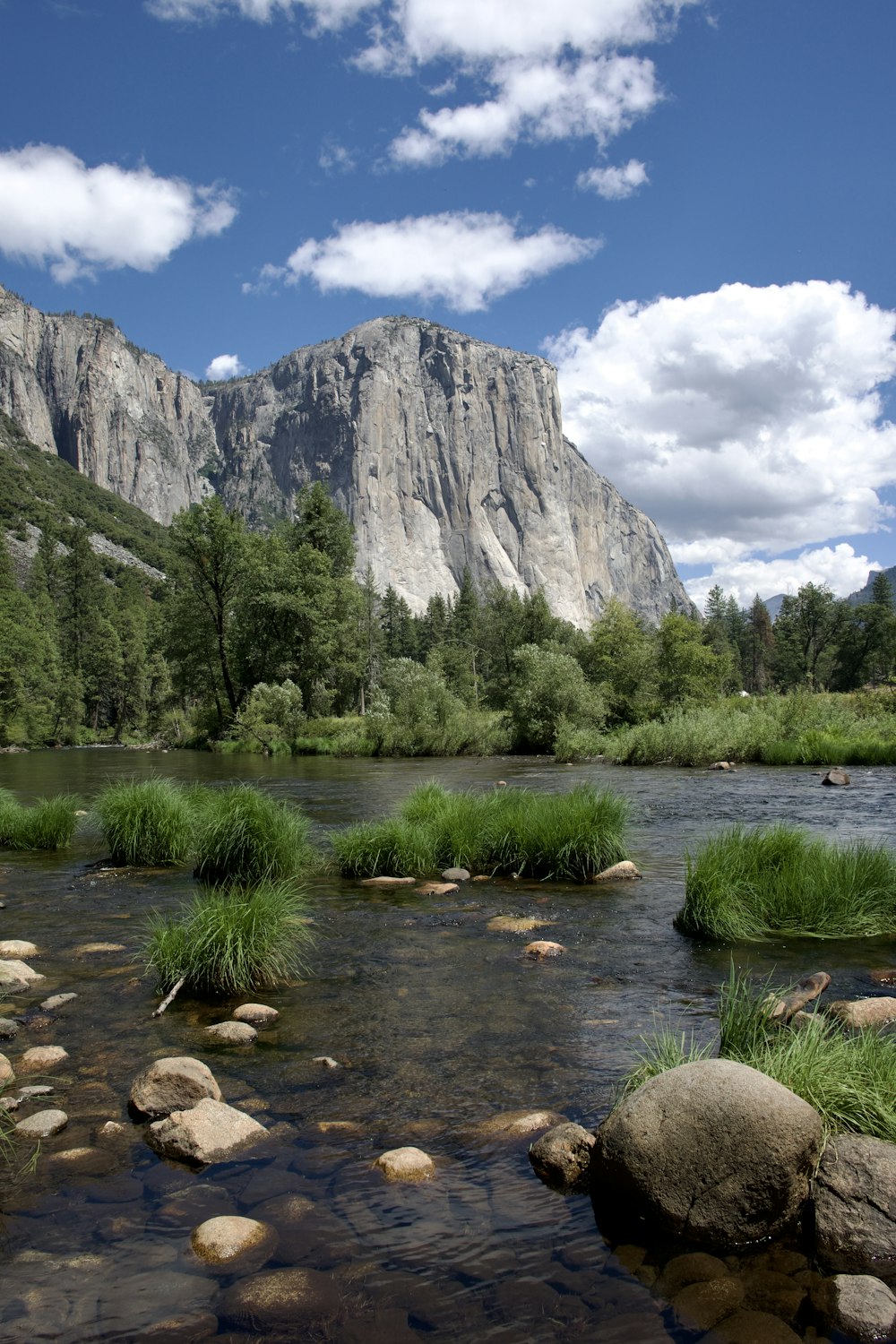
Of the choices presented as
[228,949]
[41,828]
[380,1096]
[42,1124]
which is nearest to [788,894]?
[380,1096]

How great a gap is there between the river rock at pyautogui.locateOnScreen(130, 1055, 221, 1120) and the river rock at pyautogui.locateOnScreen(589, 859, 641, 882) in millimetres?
7047

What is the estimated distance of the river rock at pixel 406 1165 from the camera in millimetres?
4227

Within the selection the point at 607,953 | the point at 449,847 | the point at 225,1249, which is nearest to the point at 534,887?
the point at 449,847

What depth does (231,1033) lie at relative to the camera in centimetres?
605

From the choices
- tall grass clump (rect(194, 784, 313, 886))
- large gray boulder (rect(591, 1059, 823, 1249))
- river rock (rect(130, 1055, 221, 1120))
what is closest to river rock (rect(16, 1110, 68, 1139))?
river rock (rect(130, 1055, 221, 1120))

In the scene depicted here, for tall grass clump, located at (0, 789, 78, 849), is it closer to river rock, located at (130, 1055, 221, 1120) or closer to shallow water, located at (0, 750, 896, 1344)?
shallow water, located at (0, 750, 896, 1344)

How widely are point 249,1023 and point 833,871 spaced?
6.38m

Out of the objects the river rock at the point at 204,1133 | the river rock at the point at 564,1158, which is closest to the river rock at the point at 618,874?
the river rock at the point at 564,1158

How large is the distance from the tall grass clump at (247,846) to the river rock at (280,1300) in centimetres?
762

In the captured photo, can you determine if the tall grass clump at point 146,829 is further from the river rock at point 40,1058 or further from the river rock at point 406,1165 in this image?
the river rock at point 406,1165

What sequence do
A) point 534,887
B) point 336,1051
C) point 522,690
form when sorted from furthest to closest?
point 522,690 → point 534,887 → point 336,1051

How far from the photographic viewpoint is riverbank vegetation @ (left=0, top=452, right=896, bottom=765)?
1427 inches

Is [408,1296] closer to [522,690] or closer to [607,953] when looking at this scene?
[607,953]

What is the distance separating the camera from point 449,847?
39.7ft
